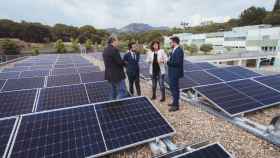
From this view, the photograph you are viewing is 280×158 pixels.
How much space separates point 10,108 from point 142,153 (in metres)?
3.26

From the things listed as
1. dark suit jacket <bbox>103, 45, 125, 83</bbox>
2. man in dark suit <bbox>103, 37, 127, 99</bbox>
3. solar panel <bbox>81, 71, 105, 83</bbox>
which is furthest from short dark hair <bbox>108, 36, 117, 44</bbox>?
solar panel <bbox>81, 71, 105, 83</bbox>

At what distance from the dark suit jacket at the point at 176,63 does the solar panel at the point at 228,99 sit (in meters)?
0.83

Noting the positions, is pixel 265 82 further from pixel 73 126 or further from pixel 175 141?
pixel 73 126

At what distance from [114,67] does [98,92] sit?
103cm

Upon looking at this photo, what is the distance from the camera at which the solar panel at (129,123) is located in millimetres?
2496

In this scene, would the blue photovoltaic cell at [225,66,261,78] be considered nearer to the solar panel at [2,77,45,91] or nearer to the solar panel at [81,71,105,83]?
the solar panel at [81,71,105,83]

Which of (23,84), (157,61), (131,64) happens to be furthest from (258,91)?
(23,84)

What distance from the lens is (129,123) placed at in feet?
9.06

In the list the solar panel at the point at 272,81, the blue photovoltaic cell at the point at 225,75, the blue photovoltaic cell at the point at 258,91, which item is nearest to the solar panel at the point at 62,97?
the blue photovoltaic cell at the point at 258,91

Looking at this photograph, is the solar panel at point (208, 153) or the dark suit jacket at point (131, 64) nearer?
the solar panel at point (208, 153)

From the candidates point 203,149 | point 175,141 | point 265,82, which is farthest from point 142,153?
point 265,82

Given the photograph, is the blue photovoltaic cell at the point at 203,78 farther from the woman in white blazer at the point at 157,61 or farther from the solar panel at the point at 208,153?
the solar panel at the point at 208,153

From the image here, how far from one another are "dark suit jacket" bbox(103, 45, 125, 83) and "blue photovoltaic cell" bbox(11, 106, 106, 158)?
1.43m

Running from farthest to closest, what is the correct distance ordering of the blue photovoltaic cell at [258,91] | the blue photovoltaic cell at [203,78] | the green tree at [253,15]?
1. the green tree at [253,15]
2. the blue photovoltaic cell at [203,78]
3. the blue photovoltaic cell at [258,91]
